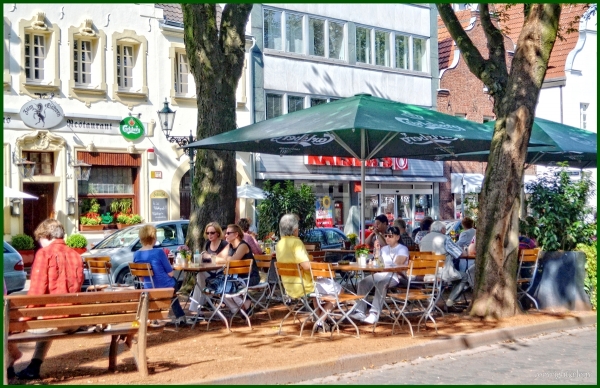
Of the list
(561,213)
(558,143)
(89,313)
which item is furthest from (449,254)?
(89,313)

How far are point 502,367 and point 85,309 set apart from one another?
424 centimetres

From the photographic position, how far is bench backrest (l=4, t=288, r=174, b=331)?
24.6ft

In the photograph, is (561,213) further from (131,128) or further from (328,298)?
(131,128)

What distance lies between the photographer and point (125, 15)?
27.0 m

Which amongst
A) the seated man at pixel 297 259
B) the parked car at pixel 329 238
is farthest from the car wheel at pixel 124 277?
the seated man at pixel 297 259

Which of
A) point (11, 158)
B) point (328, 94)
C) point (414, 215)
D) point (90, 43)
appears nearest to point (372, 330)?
point (11, 158)

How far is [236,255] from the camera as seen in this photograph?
459 inches

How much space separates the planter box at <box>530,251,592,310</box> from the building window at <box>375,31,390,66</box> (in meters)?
22.9

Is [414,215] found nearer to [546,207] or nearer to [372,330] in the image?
[546,207]

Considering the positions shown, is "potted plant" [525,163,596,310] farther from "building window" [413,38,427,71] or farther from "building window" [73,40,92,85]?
"building window" [413,38,427,71]

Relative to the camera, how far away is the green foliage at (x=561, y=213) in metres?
13.3

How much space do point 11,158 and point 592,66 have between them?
28.4m

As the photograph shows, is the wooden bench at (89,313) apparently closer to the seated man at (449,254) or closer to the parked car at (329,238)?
the seated man at (449,254)

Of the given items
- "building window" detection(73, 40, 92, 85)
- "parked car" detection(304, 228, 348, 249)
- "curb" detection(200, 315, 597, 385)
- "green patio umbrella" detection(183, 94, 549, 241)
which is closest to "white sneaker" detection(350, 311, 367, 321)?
"curb" detection(200, 315, 597, 385)
